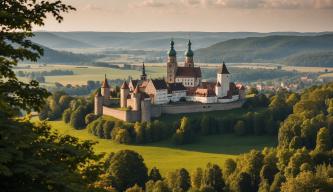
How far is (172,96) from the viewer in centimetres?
9006

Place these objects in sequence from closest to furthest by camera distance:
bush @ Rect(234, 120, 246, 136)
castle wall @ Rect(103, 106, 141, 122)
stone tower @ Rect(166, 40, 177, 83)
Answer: bush @ Rect(234, 120, 246, 136)
castle wall @ Rect(103, 106, 141, 122)
stone tower @ Rect(166, 40, 177, 83)

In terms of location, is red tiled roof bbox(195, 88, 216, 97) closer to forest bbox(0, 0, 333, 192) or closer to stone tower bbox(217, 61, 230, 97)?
stone tower bbox(217, 61, 230, 97)

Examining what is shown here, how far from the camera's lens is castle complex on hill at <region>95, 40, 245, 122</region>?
8581 cm

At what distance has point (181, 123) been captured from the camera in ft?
268

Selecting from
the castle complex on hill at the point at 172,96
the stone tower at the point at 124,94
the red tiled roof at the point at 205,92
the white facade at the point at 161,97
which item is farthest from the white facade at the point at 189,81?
the stone tower at the point at 124,94

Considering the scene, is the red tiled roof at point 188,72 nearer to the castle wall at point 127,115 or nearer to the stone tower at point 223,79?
the stone tower at point 223,79

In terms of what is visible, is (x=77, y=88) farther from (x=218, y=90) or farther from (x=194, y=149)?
(x=194, y=149)

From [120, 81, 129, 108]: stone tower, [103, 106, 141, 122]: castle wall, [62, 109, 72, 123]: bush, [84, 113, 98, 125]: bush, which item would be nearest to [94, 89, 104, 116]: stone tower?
[84, 113, 98, 125]: bush

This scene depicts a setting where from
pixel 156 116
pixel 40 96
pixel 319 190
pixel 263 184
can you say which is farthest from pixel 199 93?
pixel 40 96

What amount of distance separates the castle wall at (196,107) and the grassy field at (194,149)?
6213mm

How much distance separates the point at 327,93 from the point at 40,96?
299 ft

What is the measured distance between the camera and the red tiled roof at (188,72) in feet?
316

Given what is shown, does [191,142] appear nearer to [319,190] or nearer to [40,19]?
[319,190]

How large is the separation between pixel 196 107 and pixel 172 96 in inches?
139
